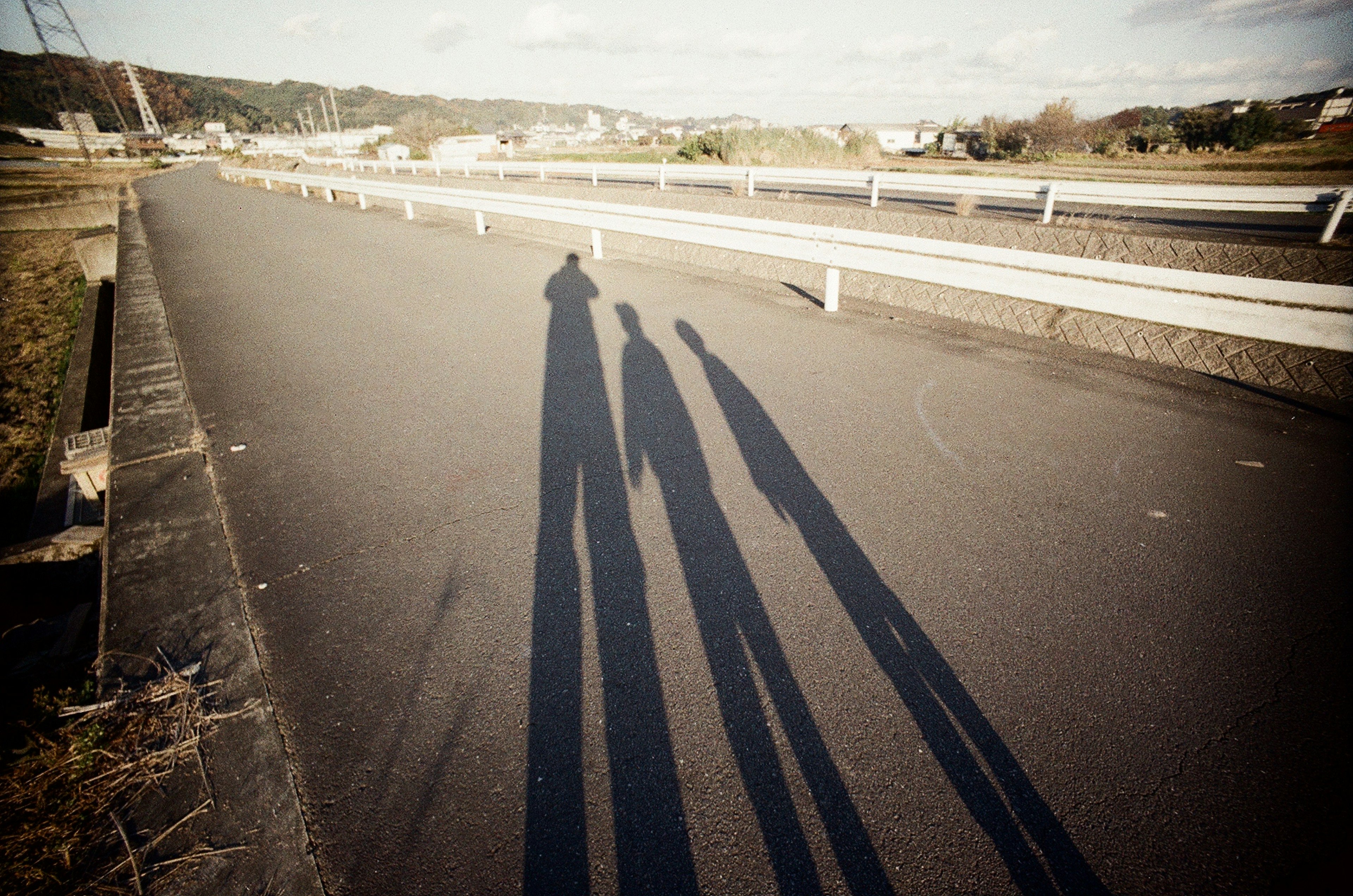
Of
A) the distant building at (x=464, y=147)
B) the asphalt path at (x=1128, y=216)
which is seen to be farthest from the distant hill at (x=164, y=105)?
the asphalt path at (x=1128, y=216)

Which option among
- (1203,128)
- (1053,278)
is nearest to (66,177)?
(1053,278)

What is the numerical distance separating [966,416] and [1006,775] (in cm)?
307

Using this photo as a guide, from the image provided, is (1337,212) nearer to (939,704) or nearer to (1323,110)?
(939,704)

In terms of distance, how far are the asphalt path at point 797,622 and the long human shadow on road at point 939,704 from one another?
13mm

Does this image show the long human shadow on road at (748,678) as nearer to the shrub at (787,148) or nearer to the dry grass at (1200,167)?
the dry grass at (1200,167)

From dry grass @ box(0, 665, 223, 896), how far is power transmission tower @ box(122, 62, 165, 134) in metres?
161

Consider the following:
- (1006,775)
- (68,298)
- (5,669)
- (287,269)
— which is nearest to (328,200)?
(68,298)

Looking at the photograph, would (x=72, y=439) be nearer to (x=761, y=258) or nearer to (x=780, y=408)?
(x=780, y=408)

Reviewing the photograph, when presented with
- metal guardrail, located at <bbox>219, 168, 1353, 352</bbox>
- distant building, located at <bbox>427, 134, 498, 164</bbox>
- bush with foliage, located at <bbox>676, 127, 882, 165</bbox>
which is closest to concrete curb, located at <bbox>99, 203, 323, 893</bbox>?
metal guardrail, located at <bbox>219, 168, 1353, 352</bbox>

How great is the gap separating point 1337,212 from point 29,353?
22666mm

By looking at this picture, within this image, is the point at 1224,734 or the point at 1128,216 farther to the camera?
the point at 1128,216

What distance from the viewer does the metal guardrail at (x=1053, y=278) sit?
419cm

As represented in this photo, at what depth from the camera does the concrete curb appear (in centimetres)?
175

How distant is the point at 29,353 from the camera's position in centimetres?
1186
